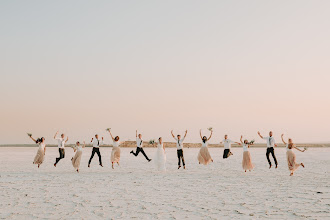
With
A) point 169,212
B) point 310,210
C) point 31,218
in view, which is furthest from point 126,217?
point 310,210

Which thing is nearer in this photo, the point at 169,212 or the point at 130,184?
the point at 169,212

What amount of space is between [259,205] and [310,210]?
115cm

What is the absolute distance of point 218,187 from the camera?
12117 mm

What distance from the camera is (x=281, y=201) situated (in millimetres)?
9406

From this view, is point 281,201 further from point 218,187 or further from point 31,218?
point 31,218

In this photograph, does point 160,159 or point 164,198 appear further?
point 160,159

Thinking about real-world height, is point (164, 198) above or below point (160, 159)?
below

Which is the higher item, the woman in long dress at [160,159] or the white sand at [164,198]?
the woman in long dress at [160,159]

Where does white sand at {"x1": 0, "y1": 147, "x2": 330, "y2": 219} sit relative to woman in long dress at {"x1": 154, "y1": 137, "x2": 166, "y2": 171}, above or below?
below

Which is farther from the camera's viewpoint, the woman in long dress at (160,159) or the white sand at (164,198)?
the woman in long dress at (160,159)

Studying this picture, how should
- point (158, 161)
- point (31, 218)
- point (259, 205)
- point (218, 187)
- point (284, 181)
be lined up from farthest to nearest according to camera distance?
point (158, 161) → point (284, 181) → point (218, 187) → point (259, 205) → point (31, 218)

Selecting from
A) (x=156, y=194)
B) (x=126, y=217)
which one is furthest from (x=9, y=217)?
(x=156, y=194)

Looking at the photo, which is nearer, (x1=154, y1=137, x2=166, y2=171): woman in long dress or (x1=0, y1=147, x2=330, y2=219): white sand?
(x1=0, y1=147, x2=330, y2=219): white sand

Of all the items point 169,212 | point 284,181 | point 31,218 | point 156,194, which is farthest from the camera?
point 284,181
